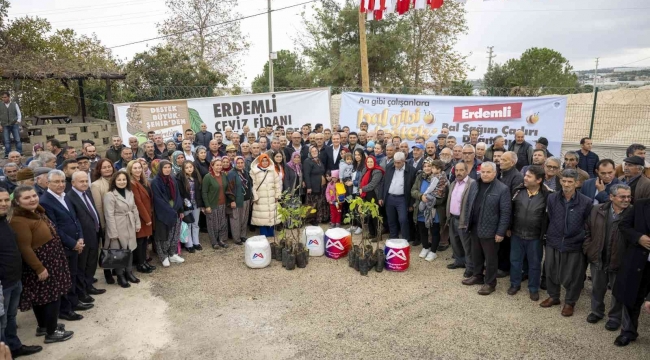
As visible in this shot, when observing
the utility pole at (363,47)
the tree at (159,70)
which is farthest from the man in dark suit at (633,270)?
the tree at (159,70)

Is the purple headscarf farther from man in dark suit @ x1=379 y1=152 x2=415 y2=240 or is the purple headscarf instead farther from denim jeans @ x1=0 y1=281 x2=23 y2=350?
denim jeans @ x1=0 y1=281 x2=23 y2=350

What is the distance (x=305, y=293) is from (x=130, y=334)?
2.09 meters

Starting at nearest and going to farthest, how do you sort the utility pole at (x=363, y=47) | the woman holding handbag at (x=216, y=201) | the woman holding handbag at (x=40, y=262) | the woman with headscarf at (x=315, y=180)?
the woman holding handbag at (x=40, y=262), the woman holding handbag at (x=216, y=201), the woman with headscarf at (x=315, y=180), the utility pole at (x=363, y=47)

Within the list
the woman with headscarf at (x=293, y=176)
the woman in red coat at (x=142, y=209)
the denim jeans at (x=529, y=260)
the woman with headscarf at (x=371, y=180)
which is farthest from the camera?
the woman with headscarf at (x=293, y=176)

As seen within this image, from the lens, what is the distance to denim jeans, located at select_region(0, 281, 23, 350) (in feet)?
12.6

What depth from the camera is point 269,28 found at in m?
18.0

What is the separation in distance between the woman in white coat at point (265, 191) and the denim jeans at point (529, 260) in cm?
381

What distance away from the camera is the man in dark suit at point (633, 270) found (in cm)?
397

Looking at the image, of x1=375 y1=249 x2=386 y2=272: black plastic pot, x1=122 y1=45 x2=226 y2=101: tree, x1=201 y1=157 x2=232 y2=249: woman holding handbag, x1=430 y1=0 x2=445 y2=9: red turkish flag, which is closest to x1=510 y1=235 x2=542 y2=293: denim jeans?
x1=375 y1=249 x2=386 y2=272: black plastic pot

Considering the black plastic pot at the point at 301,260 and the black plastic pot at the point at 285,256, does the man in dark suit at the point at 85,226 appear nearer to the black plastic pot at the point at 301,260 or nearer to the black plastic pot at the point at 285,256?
the black plastic pot at the point at 285,256

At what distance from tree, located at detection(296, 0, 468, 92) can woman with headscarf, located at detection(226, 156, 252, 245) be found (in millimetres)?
15484

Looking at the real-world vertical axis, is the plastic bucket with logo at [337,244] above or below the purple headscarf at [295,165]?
below

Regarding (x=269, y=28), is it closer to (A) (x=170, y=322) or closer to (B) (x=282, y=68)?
(A) (x=170, y=322)

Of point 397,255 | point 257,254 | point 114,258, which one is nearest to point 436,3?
point 397,255
